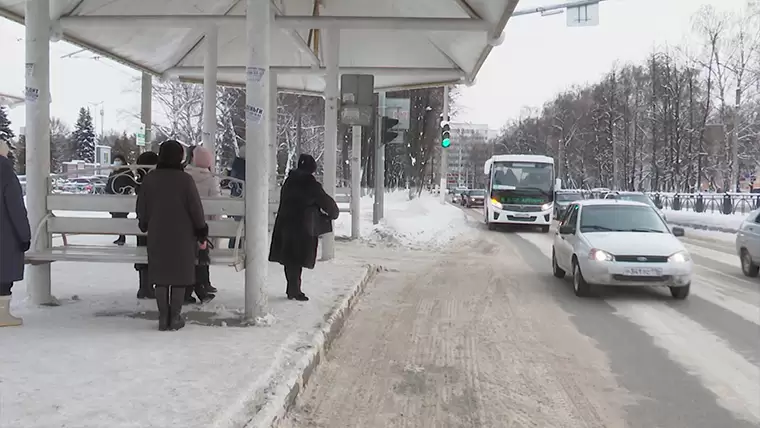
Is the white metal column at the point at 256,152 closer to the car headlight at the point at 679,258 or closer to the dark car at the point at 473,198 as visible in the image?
the car headlight at the point at 679,258

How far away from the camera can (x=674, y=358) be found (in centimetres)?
671

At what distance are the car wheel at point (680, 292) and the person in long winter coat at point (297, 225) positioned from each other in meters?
5.55

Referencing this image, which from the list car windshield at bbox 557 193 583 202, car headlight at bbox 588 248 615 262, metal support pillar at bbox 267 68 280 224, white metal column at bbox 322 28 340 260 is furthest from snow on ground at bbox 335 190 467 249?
car windshield at bbox 557 193 583 202

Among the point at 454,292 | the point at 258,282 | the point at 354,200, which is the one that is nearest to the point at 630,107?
the point at 354,200

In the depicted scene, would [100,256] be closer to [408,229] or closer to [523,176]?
[408,229]

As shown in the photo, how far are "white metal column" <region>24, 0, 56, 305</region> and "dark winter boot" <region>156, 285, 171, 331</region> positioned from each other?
6.10 feet

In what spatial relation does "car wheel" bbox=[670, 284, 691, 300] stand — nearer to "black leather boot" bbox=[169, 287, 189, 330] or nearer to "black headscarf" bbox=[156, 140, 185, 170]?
"black leather boot" bbox=[169, 287, 189, 330]

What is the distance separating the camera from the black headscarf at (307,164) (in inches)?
327

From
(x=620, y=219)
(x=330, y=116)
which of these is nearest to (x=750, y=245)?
(x=620, y=219)

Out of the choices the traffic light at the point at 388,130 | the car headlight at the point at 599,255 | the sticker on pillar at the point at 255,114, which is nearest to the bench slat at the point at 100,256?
the sticker on pillar at the point at 255,114

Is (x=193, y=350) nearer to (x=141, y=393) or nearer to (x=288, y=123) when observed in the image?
(x=141, y=393)

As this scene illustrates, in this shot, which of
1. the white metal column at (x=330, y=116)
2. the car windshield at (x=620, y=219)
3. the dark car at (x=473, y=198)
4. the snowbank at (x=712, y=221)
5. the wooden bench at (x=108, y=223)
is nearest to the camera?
the wooden bench at (x=108, y=223)

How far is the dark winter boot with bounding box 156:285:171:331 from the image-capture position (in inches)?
243

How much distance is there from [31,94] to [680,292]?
9269 millimetres
